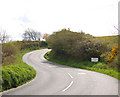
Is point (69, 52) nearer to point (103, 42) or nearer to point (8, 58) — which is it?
point (103, 42)

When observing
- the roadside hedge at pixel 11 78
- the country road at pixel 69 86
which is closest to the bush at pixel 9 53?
the country road at pixel 69 86

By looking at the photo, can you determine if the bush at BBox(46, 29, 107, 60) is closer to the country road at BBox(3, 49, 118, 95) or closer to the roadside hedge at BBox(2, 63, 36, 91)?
the country road at BBox(3, 49, 118, 95)

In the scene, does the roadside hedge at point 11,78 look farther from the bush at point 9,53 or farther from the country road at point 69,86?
the bush at point 9,53

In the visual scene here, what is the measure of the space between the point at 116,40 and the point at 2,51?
39.8 ft

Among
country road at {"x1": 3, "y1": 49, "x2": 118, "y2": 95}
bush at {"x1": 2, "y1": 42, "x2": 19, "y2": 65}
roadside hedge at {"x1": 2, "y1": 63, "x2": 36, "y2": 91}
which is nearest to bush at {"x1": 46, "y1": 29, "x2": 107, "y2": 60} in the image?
country road at {"x1": 3, "y1": 49, "x2": 118, "y2": 95}

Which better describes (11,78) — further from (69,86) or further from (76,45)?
(76,45)

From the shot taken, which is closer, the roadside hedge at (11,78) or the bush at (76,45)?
the roadside hedge at (11,78)

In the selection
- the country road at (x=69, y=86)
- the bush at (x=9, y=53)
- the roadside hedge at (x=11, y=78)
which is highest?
the bush at (x=9, y=53)

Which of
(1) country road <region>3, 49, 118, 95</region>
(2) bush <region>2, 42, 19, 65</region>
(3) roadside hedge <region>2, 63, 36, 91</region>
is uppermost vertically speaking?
(2) bush <region>2, 42, 19, 65</region>

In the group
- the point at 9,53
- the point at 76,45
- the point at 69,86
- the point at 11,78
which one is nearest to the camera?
the point at 11,78

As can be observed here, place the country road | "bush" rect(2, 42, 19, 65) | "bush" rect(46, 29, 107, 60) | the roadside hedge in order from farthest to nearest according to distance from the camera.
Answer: "bush" rect(46, 29, 107, 60) < "bush" rect(2, 42, 19, 65) < the roadside hedge < the country road

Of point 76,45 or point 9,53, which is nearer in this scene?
point 9,53

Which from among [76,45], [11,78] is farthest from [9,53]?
[76,45]

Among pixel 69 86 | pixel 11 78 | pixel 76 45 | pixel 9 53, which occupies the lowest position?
pixel 69 86
